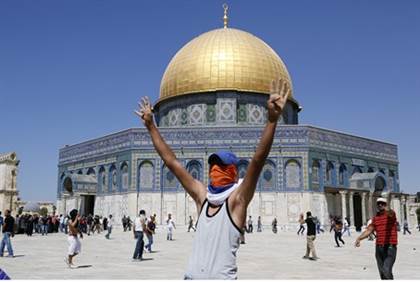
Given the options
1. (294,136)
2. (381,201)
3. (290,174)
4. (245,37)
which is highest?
(245,37)

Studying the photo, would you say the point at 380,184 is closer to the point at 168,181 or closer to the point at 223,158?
the point at 168,181

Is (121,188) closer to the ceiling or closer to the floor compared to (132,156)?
closer to the floor

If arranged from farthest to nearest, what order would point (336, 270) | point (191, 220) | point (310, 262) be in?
point (191, 220) → point (310, 262) → point (336, 270)

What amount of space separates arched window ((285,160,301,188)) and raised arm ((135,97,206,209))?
1068 inches

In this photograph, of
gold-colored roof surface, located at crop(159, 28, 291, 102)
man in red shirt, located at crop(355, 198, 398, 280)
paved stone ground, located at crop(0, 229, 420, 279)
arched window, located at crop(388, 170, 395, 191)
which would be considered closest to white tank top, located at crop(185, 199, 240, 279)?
man in red shirt, located at crop(355, 198, 398, 280)

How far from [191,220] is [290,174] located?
21.8 ft

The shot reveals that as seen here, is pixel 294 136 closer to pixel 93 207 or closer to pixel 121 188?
pixel 121 188

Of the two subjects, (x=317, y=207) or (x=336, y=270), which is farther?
(x=317, y=207)

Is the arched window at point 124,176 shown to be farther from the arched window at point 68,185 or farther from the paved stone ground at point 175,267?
the paved stone ground at point 175,267

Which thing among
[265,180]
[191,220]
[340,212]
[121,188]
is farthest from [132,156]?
[340,212]

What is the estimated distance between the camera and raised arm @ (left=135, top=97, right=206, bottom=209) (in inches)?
110

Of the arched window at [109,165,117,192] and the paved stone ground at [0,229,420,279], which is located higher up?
the arched window at [109,165,117,192]

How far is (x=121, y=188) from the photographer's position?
3156 centimetres

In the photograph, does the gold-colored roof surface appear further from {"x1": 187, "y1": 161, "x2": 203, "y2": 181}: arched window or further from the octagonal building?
{"x1": 187, "y1": 161, "x2": 203, "y2": 181}: arched window
